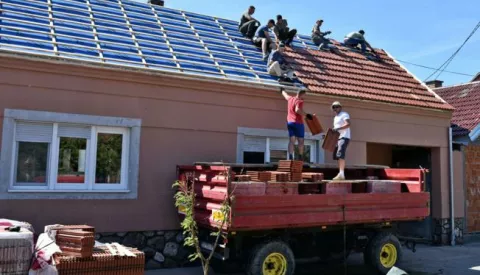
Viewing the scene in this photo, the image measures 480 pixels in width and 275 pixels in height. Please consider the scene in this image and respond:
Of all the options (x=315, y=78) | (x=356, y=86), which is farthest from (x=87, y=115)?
(x=356, y=86)

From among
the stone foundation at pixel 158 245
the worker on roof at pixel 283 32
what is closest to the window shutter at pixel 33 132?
the stone foundation at pixel 158 245

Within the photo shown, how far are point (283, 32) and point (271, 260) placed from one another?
7.52 m

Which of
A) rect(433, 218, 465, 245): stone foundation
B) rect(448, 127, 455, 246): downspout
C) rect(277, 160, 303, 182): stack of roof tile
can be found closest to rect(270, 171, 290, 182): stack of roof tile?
rect(277, 160, 303, 182): stack of roof tile

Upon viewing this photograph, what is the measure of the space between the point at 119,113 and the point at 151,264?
3017 millimetres

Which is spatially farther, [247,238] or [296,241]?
[296,241]

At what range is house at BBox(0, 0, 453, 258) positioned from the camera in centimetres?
759

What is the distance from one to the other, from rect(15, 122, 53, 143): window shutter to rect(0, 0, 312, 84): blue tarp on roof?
131cm

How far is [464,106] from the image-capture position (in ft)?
49.9

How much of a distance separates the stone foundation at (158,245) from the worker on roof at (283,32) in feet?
22.1

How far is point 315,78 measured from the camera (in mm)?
11102

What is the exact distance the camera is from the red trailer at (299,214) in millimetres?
6770

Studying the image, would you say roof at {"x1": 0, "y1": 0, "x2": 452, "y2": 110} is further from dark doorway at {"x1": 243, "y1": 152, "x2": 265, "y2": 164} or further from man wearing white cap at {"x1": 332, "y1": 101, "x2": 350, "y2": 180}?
man wearing white cap at {"x1": 332, "y1": 101, "x2": 350, "y2": 180}

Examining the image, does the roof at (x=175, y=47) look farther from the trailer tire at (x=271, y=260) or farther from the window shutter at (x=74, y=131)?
the trailer tire at (x=271, y=260)

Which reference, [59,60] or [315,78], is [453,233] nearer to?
[315,78]
